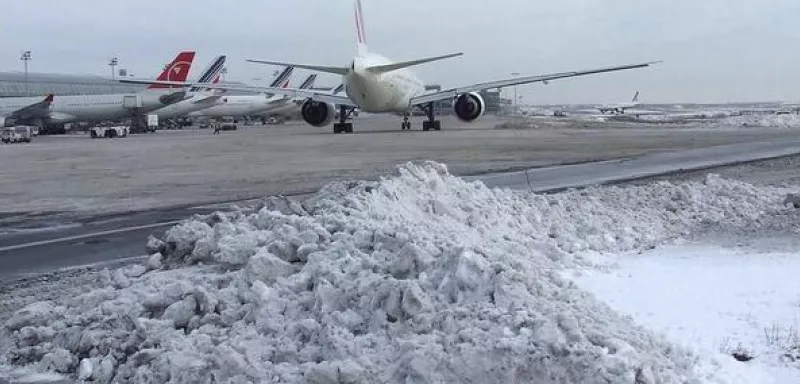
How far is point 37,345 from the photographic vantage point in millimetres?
6012

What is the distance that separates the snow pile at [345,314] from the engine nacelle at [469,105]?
110 ft

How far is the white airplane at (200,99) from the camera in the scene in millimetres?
A: 68875

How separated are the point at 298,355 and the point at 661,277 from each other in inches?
144

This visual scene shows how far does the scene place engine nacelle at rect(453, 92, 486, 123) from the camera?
4222 centimetres

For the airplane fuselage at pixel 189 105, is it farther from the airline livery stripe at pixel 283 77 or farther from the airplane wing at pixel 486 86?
the airplane wing at pixel 486 86

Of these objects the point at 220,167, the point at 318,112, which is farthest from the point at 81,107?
the point at 220,167

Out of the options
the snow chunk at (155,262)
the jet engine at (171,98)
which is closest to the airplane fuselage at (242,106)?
the jet engine at (171,98)

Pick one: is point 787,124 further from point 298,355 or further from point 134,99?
point 298,355

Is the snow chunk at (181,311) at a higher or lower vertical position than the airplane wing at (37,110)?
lower

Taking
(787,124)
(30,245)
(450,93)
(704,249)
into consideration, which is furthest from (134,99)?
(704,249)

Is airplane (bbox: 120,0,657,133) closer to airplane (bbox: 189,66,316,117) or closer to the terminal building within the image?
airplane (bbox: 189,66,316,117)

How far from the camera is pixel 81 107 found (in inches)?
2589

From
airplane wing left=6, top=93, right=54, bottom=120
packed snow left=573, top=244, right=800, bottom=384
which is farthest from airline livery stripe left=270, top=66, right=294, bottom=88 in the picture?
packed snow left=573, top=244, right=800, bottom=384

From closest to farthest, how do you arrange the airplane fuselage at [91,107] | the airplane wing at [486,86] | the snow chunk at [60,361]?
the snow chunk at [60,361] < the airplane wing at [486,86] < the airplane fuselage at [91,107]
